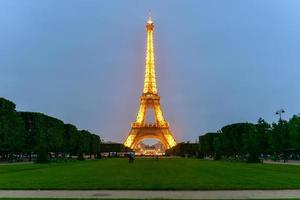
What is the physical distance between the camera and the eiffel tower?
464 feet

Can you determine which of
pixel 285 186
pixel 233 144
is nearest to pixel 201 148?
pixel 233 144

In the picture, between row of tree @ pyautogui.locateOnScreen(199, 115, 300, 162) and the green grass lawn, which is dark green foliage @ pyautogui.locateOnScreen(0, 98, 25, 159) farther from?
row of tree @ pyautogui.locateOnScreen(199, 115, 300, 162)

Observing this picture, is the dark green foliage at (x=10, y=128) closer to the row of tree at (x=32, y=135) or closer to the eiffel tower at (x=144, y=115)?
the row of tree at (x=32, y=135)

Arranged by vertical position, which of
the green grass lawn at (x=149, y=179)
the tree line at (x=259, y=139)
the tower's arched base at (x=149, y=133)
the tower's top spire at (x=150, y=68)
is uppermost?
the tower's top spire at (x=150, y=68)

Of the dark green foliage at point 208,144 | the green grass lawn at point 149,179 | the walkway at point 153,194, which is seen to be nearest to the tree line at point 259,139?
the dark green foliage at point 208,144

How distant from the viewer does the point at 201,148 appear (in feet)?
428

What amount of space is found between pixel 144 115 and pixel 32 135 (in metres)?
64.8

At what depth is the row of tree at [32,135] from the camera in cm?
7050

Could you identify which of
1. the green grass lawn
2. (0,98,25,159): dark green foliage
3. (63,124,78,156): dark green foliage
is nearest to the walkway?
the green grass lawn

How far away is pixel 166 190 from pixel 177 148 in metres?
129

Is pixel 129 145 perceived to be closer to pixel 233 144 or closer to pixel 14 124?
pixel 233 144

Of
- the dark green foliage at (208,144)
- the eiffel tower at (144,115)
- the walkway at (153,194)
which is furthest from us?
the eiffel tower at (144,115)

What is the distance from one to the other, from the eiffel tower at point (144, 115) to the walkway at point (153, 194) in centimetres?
11895

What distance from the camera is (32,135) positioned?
81875 millimetres
